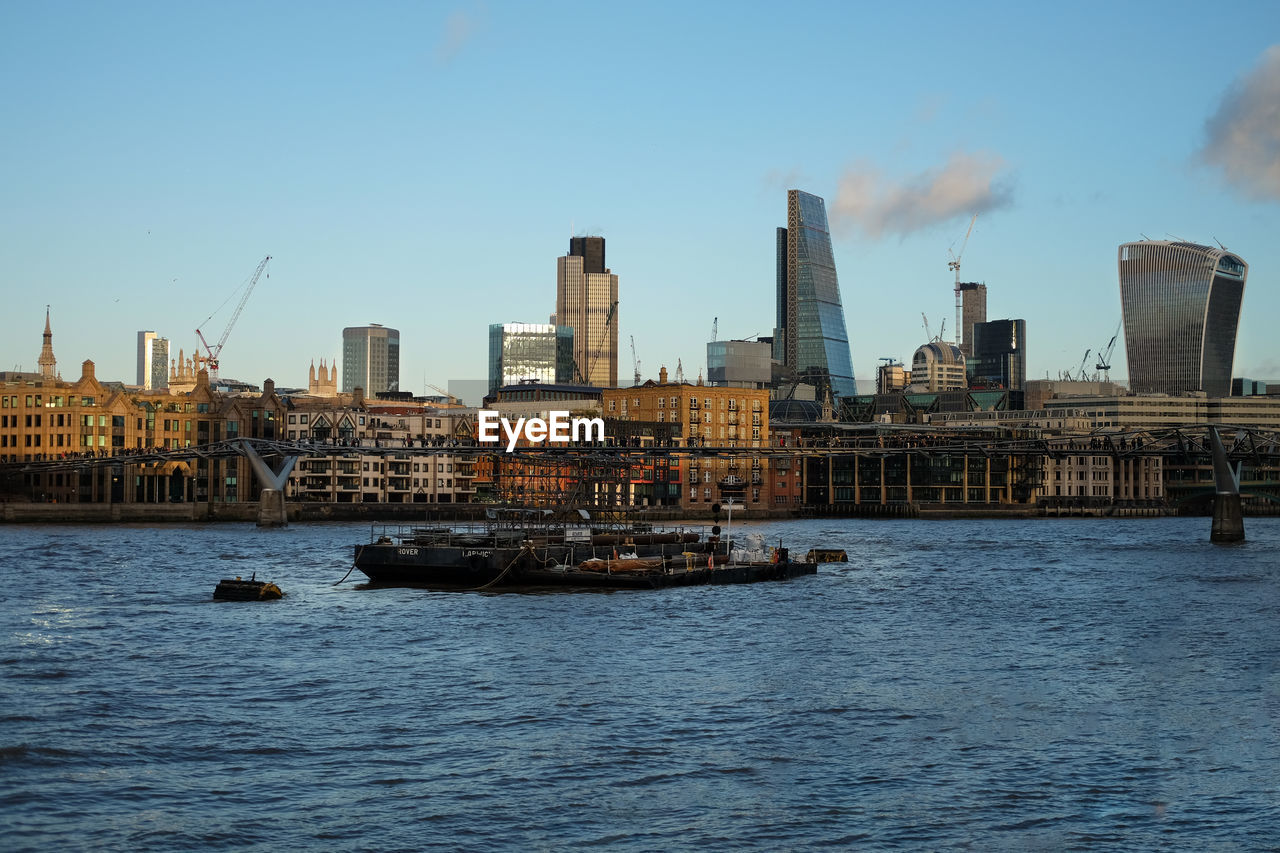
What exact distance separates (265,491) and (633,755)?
477 feet

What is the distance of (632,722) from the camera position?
44.9 metres

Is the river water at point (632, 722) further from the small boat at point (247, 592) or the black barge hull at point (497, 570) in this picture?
the black barge hull at point (497, 570)

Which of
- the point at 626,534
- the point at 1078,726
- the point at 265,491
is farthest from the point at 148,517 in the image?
the point at 1078,726

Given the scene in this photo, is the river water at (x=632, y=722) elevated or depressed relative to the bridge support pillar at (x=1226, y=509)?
depressed

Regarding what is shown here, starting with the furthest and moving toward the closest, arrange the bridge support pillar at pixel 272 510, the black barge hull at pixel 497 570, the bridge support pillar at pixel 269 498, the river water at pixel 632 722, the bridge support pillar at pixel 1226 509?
1. the bridge support pillar at pixel 272 510
2. the bridge support pillar at pixel 269 498
3. the bridge support pillar at pixel 1226 509
4. the black barge hull at pixel 497 570
5. the river water at pixel 632 722

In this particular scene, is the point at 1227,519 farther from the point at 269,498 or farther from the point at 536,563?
the point at 269,498

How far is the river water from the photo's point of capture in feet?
110

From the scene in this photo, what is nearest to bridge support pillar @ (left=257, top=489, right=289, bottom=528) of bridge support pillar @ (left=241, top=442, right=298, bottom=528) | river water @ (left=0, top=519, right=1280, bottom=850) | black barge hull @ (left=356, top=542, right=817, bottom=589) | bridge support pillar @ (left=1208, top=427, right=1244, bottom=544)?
bridge support pillar @ (left=241, top=442, right=298, bottom=528)

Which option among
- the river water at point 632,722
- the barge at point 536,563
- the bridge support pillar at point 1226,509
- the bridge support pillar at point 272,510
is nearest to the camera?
the river water at point 632,722

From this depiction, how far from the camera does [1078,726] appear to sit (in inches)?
1769

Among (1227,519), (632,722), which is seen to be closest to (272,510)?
(1227,519)

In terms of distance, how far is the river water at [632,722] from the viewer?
110 ft

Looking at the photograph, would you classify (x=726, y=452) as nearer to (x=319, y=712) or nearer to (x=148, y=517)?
(x=148, y=517)

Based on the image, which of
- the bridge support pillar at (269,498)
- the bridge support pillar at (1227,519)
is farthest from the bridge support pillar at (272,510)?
the bridge support pillar at (1227,519)
